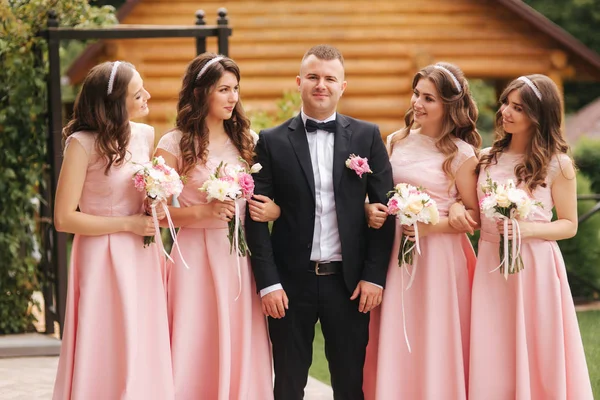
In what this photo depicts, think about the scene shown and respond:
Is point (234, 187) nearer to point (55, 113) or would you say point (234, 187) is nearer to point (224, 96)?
point (224, 96)

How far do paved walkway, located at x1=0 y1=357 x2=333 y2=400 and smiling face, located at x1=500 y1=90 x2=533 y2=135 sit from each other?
2.46 meters

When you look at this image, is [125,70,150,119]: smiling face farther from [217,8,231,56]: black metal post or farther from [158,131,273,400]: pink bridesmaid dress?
[217,8,231,56]: black metal post

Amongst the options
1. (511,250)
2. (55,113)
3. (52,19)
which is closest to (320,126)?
(511,250)

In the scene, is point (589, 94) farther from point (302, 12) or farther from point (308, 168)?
point (308, 168)

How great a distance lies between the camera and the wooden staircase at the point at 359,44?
46.7 feet

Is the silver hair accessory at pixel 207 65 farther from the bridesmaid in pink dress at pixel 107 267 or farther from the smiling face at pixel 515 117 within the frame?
the smiling face at pixel 515 117

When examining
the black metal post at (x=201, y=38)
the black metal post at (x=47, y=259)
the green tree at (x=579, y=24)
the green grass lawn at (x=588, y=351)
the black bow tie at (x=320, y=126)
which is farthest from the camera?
the green tree at (x=579, y=24)

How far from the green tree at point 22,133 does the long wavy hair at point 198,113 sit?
3503 mm

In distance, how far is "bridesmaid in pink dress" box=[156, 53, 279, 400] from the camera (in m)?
5.30

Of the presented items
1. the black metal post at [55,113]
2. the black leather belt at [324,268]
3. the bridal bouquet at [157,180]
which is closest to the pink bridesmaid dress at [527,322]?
the black leather belt at [324,268]

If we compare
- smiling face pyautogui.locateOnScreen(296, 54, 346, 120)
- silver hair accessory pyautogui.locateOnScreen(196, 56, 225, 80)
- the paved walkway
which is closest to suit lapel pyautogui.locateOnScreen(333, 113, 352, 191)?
smiling face pyautogui.locateOnScreen(296, 54, 346, 120)

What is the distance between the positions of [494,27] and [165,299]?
10.9 meters

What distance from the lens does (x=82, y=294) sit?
17.0 ft

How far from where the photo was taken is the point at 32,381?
7.15 metres
